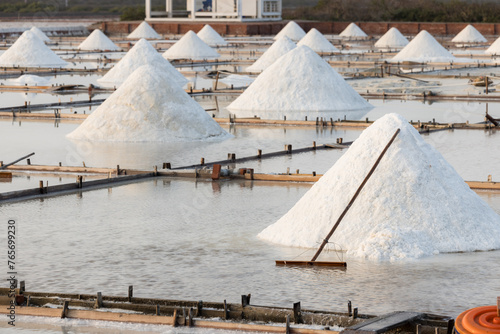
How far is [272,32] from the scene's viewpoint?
46.7 meters

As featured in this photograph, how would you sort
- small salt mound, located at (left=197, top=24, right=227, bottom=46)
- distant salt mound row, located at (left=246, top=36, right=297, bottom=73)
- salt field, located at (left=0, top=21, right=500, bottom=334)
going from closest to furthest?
1. salt field, located at (left=0, top=21, right=500, bottom=334)
2. distant salt mound row, located at (left=246, top=36, right=297, bottom=73)
3. small salt mound, located at (left=197, top=24, right=227, bottom=46)

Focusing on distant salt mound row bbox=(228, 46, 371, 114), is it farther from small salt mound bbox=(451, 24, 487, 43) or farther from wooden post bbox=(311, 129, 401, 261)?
small salt mound bbox=(451, 24, 487, 43)

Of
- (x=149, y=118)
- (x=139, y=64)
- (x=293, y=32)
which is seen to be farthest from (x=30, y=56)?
(x=149, y=118)

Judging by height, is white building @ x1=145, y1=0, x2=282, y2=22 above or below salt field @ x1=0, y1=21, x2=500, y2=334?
above

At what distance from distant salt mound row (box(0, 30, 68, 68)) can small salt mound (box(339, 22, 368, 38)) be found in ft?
65.0

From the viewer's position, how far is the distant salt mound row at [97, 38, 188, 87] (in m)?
22.6

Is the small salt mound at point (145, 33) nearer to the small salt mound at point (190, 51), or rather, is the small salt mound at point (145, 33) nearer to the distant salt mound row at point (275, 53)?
the small salt mound at point (190, 51)

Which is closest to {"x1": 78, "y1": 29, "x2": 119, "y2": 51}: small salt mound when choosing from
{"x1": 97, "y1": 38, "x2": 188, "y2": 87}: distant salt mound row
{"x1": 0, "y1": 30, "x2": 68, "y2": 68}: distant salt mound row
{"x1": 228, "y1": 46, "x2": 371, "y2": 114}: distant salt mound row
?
{"x1": 0, "y1": 30, "x2": 68, "y2": 68}: distant salt mound row

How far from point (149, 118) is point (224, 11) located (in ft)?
107

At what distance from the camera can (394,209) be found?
7320 millimetres

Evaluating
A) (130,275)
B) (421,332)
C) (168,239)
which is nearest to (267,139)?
(168,239)

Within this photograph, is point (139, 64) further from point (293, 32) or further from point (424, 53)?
point (293, 32)

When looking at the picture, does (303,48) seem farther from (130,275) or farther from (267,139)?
(130,275)

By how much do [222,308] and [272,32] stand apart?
41.4m
